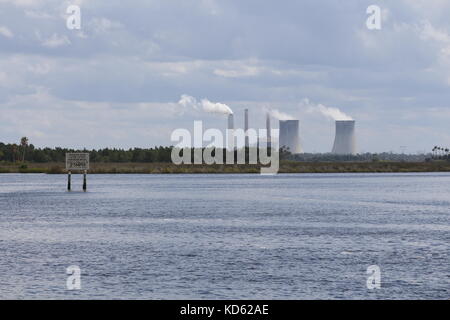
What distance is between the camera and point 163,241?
6062cm

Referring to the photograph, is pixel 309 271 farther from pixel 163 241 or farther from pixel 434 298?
pixel 163 241

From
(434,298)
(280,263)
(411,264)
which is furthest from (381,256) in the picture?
(434,298)
